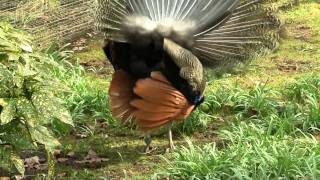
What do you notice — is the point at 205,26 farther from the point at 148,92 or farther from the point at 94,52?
the point at 94,52

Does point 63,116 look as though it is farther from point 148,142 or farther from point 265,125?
point 265,125

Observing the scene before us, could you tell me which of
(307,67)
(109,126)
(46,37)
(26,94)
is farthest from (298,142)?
(46,37)

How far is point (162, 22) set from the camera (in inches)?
188

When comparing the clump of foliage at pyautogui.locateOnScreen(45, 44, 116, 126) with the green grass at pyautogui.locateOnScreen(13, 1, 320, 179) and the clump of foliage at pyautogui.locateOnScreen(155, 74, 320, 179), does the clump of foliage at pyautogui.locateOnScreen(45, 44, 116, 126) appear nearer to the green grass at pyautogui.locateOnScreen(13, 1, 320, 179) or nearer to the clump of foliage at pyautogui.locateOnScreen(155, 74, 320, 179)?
the green grass at pyautogui.locateOnScreen(13, 1, 320, 179)

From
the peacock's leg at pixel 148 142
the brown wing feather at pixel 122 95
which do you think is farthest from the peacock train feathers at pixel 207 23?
the peacock's leg at pixel 148 142

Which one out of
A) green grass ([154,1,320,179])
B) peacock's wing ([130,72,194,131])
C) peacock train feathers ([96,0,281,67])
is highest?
peacock train feathers ([96,0,281,67])

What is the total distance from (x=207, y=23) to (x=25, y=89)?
216cm

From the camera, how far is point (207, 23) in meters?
4.98

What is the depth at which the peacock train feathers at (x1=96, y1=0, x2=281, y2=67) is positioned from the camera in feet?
16.0

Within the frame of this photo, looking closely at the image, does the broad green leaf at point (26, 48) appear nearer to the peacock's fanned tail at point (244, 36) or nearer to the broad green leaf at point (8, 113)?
the broad green leaf at point (8, 113)

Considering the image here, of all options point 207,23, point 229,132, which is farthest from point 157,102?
point 207,23

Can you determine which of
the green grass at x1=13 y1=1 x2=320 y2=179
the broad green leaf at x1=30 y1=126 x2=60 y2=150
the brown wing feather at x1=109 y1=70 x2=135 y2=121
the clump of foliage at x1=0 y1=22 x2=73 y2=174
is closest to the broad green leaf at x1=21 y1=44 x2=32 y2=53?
the clump of foliage at x1=0 y1=22 x2=73 y2=174

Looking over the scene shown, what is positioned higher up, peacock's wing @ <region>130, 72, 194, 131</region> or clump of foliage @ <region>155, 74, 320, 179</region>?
peacock's wing @ <region>130, 72, 194, 131</region>

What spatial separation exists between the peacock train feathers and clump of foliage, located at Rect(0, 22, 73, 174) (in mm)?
1612
